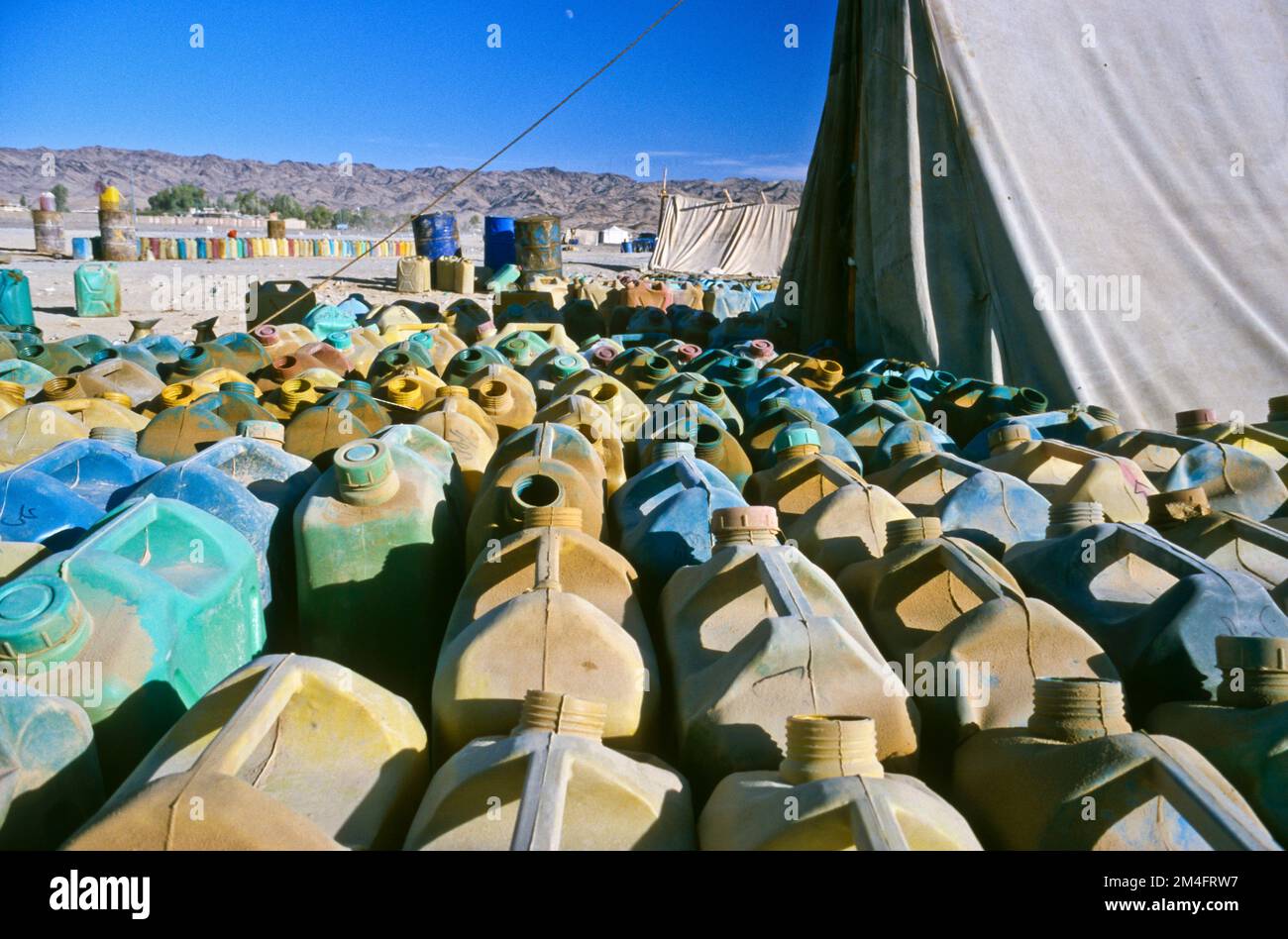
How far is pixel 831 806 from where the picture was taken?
63.7 inches

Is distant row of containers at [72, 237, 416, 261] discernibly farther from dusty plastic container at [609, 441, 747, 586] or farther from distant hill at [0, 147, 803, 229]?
distant hill at [0, 147, 803, 229]

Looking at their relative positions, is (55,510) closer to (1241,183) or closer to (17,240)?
(1241,183)

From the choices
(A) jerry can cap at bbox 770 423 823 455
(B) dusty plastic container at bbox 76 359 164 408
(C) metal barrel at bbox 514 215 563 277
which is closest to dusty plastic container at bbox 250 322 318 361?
(B) dusty plastic container at bbox 76 359 164 408

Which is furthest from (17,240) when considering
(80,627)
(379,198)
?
(379,198)

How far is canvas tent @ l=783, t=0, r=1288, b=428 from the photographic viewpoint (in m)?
6.50

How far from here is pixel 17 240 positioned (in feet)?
104

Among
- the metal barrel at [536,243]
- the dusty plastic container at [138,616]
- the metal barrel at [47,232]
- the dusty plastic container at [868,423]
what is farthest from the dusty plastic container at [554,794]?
the metal barrel at [47,232]

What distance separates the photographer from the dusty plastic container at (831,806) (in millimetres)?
1600

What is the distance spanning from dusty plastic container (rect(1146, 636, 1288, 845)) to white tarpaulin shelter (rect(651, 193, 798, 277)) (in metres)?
23.3

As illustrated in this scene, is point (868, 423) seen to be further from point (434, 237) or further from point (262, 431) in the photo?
point (434, 237)

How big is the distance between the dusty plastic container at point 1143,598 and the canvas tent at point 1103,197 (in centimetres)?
368

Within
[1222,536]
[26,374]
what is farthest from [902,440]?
[26,374]

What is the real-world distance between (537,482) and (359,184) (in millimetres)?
107916

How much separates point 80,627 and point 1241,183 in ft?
→ 23.3
